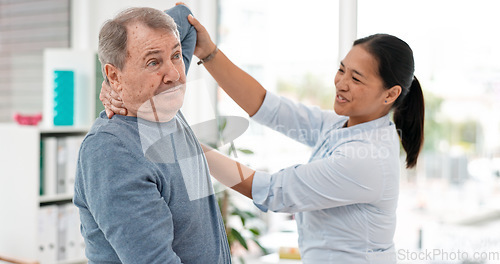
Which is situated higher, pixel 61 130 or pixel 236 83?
pixel 236 83

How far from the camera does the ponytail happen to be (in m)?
1.62

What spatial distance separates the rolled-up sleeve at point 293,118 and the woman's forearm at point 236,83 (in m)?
0.03

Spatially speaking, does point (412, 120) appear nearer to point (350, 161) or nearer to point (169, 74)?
point (350, 161)

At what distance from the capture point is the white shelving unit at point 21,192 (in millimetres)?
2580

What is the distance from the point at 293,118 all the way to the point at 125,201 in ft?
3.05

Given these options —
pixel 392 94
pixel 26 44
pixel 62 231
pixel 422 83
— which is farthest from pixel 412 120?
pixel 26 44

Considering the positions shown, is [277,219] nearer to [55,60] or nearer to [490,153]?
[490,153]

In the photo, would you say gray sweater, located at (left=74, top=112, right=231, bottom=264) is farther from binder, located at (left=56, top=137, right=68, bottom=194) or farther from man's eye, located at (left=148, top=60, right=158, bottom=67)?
binder, located at (left=56, top=137, right=68, bottom=194)

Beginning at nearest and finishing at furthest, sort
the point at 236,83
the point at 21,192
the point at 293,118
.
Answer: the point at 236,83
the point at 293,118
the point at 21,192

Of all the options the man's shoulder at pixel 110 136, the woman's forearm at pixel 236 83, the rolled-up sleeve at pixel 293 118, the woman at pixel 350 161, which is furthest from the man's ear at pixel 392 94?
the man's shoulder at pixel 110 136

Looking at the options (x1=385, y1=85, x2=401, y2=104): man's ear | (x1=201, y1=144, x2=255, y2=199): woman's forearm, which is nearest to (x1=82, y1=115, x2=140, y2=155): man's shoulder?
(x1=201, y1=144, x2=255, y2=199): woman's forearm

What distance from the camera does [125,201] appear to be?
90cm

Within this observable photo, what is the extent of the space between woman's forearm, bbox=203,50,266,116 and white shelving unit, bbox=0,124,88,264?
1377 mm

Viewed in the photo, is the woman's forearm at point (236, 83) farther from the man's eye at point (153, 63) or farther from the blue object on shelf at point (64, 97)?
the blue object on shelf at point (64, 97)
